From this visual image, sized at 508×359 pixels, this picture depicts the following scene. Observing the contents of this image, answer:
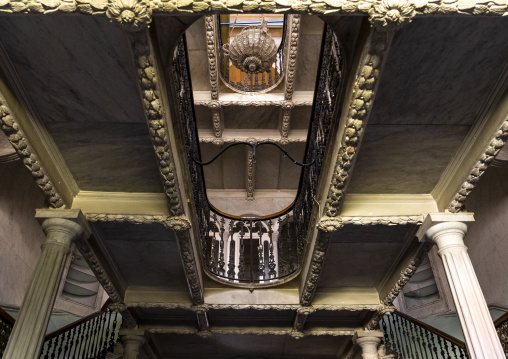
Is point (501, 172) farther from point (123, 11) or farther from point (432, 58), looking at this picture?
point (123, 11)

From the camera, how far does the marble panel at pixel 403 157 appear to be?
4.32m

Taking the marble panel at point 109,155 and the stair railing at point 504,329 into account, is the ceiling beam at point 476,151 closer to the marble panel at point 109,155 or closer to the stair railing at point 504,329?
the stair railing at point 504,329

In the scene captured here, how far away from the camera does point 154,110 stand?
3600mm

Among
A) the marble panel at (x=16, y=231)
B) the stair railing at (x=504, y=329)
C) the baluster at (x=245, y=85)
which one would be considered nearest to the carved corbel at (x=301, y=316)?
the stair railing at (x=504, y=329)

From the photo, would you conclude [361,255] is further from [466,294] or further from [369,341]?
[369,341]

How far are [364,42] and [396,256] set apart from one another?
389 cm

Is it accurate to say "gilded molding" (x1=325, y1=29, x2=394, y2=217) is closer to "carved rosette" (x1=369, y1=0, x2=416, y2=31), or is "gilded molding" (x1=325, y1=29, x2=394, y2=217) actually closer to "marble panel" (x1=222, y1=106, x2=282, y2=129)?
"carved rosette" (x1=369, y1=0, x2=416, y2=31)

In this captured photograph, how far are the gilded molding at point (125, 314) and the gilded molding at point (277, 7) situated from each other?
17.5 feet

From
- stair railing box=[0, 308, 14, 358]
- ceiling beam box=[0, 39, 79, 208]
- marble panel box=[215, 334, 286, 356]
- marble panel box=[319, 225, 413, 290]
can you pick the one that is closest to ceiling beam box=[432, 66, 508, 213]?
marble panel box=[319, 225, 413, 290]

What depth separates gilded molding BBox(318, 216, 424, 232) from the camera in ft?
16.3

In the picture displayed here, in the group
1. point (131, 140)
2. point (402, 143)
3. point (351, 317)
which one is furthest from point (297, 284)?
point (131, 140)

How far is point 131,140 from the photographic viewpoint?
4.49m

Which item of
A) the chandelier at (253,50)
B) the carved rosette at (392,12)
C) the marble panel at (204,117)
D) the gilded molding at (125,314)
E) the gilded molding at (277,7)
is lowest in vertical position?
the carved rosette at (392,12)

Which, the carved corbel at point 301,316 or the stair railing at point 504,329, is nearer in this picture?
the stair railing at point 504,329
